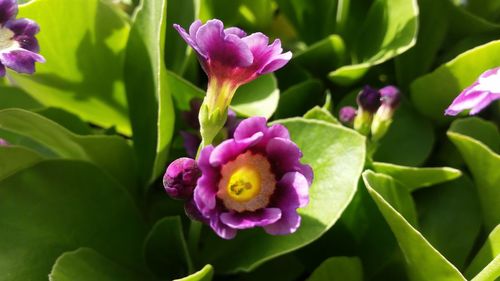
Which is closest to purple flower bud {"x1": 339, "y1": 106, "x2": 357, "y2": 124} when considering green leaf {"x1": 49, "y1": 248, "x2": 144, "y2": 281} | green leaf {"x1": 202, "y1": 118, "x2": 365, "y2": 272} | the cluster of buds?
the cluster of buds

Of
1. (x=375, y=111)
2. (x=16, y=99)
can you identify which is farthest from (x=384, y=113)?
(x=16, y=99)

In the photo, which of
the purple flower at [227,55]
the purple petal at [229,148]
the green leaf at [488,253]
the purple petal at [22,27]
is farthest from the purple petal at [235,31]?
the green leaf at [488,253]

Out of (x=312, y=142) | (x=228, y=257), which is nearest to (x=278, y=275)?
(x=228, y=257)

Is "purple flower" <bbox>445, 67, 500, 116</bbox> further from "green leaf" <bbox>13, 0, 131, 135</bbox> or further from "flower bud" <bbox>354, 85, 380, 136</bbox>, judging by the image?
"green leaf" <bbox>13, 0, 131, 135</bbox>

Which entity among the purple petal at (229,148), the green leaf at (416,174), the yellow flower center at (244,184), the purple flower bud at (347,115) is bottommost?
the green leaf at (416,174)

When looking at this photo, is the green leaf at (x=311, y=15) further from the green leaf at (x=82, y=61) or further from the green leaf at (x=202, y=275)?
the green leaf at (x=202, y=275)
